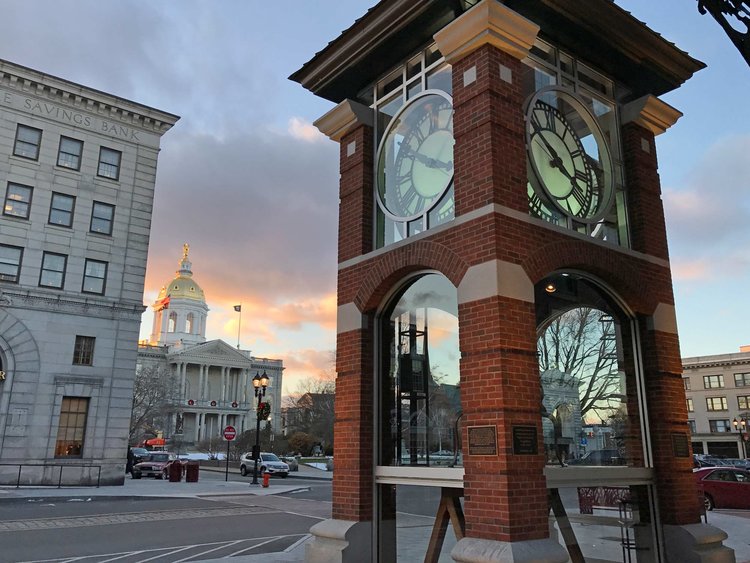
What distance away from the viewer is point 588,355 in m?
9.62

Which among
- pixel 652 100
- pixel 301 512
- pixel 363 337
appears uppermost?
→ pixel 652 100

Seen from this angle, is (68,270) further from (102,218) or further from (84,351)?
(84,351)

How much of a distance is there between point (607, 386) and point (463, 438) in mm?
3029

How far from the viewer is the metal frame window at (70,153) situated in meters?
30.2

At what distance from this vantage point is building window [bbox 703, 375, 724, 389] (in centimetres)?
8612

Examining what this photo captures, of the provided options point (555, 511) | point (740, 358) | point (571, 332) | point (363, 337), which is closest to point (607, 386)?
point (571, 332)

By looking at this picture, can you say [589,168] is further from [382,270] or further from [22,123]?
[22,123]

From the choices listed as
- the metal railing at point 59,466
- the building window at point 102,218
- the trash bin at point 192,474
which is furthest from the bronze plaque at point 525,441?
the trash bin at point 192,474

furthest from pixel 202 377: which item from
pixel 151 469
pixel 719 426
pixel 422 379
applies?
pixel 422 379

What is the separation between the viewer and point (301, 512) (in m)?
20.0

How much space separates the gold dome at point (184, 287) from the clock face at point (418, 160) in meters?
130

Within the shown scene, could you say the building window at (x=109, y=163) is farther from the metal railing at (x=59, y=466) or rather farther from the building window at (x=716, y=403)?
the building window at (x=716, y=403)

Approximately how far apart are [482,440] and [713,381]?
3649 inches

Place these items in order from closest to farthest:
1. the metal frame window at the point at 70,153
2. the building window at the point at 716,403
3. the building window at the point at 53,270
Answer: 1. the building window at the point at 53,270
2. the metal frame window at the point at 70,153
3. the building window at the point at 716,403
